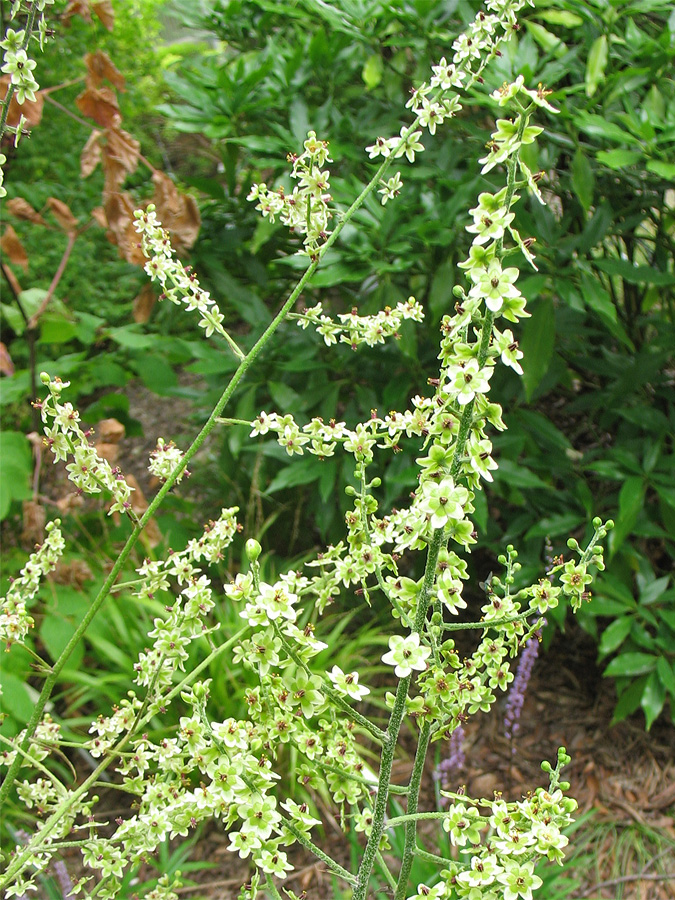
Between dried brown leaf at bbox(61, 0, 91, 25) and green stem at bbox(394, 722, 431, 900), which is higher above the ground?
dried brown leaf at bbox(61, 0, 91, 25)

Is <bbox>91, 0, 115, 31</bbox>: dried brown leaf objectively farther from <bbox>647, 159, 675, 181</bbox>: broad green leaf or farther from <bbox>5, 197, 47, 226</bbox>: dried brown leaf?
<bbox>647, 159, 675, 181</bbox>: broad green leaf

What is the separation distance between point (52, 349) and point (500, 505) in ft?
9.71

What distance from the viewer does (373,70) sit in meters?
2.34

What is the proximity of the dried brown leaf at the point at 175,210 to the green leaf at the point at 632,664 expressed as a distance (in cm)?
166

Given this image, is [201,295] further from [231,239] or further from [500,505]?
[500,505]

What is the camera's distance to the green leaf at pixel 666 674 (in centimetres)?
204

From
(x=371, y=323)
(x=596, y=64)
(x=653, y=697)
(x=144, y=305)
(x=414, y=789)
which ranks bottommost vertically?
(x=653, y=697)

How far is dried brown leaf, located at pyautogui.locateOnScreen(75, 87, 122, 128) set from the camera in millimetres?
1777

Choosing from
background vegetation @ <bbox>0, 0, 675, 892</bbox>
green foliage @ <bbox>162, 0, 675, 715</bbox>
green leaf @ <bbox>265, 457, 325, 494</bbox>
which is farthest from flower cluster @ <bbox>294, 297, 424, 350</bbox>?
green leaf @ <bbox>265, 457, 325, 494</bbox>

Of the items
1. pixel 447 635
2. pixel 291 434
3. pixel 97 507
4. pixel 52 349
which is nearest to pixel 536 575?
pixel 447 635

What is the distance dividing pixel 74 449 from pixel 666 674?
5.76 ft

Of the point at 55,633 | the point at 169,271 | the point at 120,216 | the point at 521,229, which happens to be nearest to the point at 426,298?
the point at 521,229

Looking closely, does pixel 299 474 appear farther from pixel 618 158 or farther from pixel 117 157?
pixel 618 158

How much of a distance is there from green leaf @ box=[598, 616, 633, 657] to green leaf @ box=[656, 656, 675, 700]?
0.11 m
